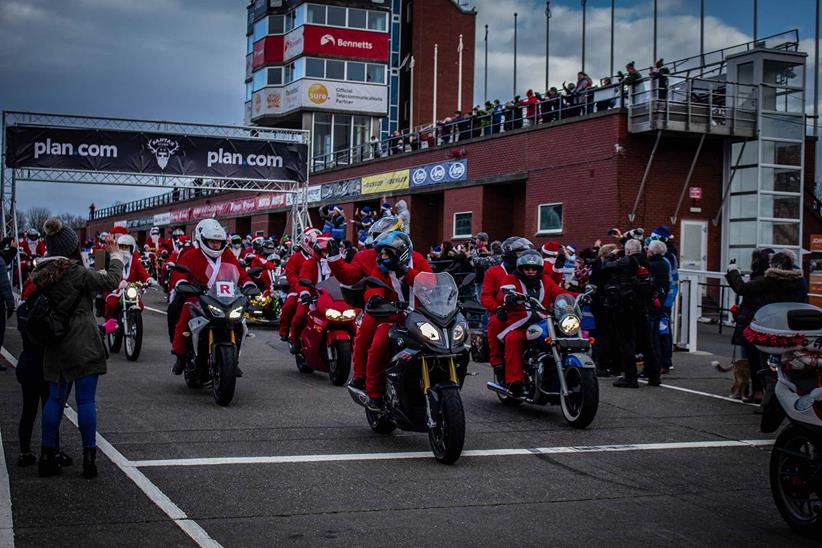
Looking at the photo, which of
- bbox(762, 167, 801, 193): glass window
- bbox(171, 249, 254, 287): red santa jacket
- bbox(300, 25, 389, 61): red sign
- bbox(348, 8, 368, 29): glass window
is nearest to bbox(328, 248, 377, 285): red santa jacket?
bbox(171, 249, 254, 287): red santa jacket

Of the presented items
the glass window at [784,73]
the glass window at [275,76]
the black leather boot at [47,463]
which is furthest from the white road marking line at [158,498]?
the glass window at [275,76]

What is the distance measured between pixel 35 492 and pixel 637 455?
4.72 meters

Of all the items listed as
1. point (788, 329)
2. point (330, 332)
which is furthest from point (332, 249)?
point (788, 329)

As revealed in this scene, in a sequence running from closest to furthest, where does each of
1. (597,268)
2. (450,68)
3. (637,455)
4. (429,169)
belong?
(637,455) → (597,268) → (429,169) → (450,68)

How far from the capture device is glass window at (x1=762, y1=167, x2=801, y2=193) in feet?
88.1

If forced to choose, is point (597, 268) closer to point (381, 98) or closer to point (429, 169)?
point (429, 169)

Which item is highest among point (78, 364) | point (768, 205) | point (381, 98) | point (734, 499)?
point (381, 98)

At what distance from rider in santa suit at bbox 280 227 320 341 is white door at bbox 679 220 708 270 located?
1466 cm

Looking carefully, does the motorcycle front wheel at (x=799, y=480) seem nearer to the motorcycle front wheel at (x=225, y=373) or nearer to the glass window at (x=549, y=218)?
the motorcycle front wheel at (x=225, y=373)

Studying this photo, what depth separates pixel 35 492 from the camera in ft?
21.7

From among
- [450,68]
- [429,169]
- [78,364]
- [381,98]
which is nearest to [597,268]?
[78,364]

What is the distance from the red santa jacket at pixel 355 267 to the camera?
29.4 ft

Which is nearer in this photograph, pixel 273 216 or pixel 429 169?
pixel 429 169

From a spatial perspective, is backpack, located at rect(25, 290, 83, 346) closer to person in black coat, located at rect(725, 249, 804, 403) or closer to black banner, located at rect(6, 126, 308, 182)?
person in black coat, located at rect(725, 249, 804, 403)
